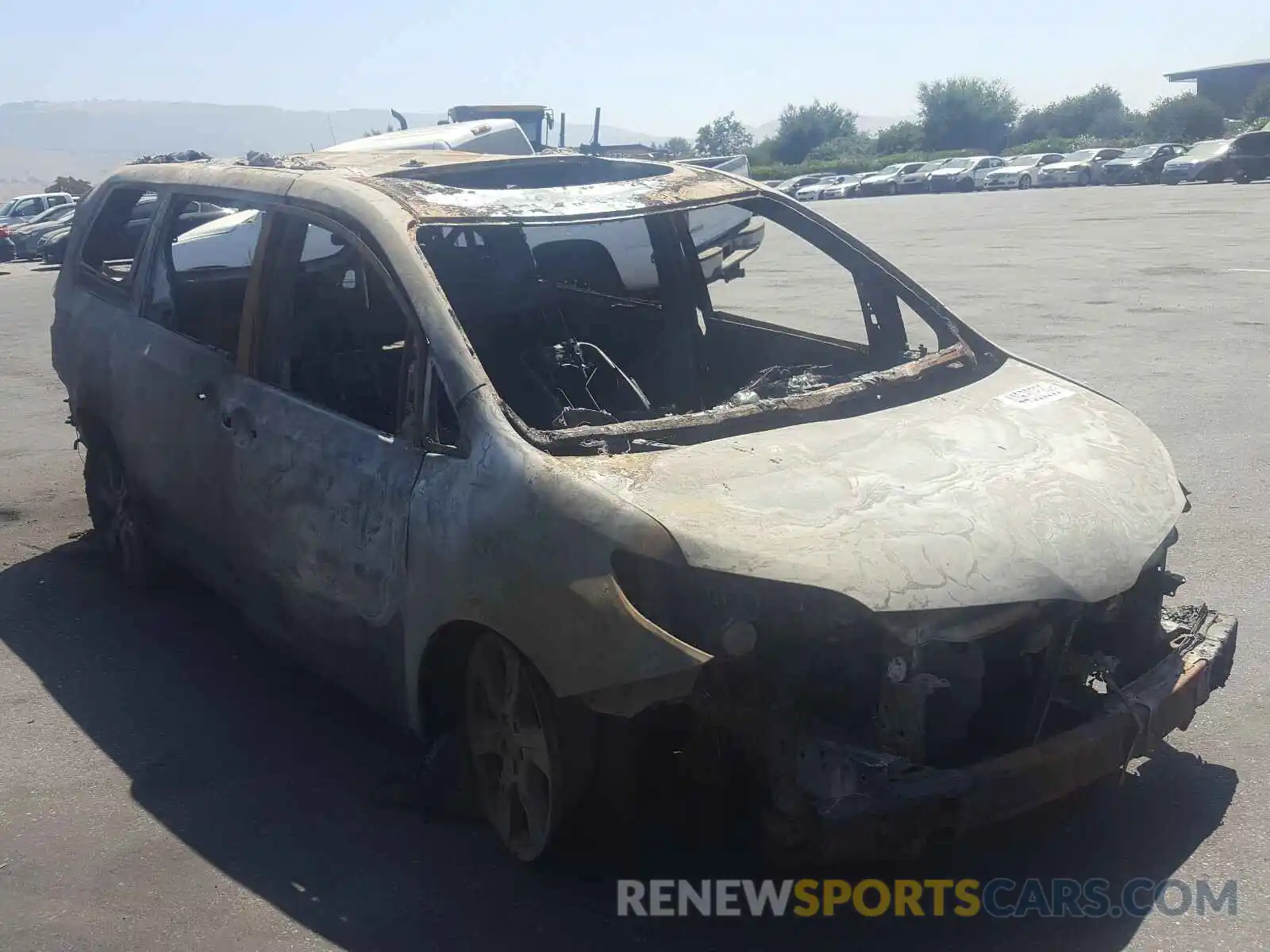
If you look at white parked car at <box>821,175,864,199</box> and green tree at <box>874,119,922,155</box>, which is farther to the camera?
green tree at <box>874,119,922,155</box>

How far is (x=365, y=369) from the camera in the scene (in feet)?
15.1

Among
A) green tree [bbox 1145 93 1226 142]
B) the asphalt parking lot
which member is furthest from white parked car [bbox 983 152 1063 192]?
the asphalt parking lot

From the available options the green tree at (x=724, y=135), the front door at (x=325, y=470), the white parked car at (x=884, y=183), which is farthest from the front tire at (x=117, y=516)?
the green tree at (x=724, y=135)

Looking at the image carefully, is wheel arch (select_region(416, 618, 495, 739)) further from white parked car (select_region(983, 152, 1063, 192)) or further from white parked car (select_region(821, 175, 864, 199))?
white parked car (select_region(821, 175, 864, 199))

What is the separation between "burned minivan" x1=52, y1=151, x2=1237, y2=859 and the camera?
9.68 ft

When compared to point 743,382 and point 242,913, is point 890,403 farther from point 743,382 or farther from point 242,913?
point 242,913

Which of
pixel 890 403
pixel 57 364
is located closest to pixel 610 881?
pixel 890 403

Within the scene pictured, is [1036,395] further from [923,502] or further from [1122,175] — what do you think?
[1122,175]

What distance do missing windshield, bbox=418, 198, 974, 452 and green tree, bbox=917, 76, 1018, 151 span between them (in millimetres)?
80301

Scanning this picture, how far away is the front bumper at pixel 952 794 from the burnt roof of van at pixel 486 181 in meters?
2.12

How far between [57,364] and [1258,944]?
5.50 m

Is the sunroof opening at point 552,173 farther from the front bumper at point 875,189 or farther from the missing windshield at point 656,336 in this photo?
the front bumper at point 875,189

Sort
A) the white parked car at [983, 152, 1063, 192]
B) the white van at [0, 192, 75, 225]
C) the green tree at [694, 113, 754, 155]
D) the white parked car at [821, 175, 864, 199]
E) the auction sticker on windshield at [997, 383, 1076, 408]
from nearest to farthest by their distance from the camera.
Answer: the auction sticker on windshield at [997, 383, 1076, 408] → the white van at [0, 192, 75, 225] → the white parked car at [983, 152, 1063, 192] → the white parked car at [821, 175, 864, 199] → the green tree at [694, 113, 754, 155]

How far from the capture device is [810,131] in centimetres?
9112
